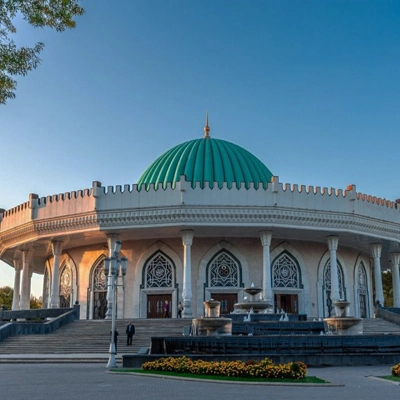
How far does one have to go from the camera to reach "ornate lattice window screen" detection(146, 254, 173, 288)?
2900cm

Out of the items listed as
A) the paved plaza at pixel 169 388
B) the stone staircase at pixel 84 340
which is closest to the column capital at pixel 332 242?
the stone staircase at pixel 84 340

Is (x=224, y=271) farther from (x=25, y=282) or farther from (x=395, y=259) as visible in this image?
(x=25, y=282)

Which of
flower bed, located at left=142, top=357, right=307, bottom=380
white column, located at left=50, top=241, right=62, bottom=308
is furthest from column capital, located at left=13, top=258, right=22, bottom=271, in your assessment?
flower bed, located at left=142, top=357, right=307, bottom=380

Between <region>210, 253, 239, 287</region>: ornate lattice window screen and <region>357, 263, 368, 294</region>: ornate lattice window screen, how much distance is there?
25.4ft

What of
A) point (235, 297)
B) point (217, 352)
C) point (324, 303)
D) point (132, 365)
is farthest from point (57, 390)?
point (324, 303)

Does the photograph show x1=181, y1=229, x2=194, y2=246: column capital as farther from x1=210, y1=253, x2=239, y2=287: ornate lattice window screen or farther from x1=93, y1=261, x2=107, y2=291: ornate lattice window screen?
x1=93, y1=261, x2=107, y2=291: ornate lattice window screen

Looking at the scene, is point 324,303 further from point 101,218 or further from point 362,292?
point 101,218

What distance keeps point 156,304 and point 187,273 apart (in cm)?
351

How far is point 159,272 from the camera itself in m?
29.2

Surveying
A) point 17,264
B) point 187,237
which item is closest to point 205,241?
point 187,237

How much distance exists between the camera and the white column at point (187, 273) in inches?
998

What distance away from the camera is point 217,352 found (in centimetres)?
1389

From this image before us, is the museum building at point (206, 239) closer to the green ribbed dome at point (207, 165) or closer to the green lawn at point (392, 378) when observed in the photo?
the green ribbed dome at point (207, 165)

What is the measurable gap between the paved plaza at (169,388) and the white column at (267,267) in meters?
13.9
